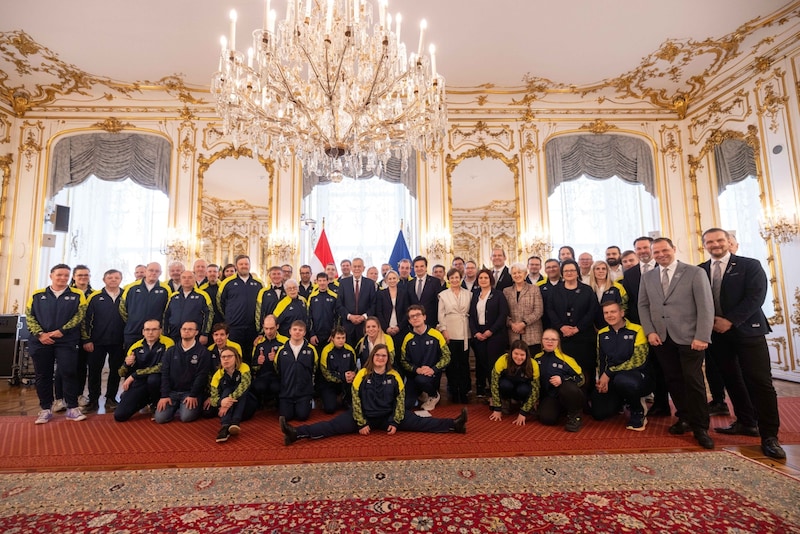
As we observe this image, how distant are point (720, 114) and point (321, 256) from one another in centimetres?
693

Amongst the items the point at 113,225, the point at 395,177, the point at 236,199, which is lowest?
the point at 113,225

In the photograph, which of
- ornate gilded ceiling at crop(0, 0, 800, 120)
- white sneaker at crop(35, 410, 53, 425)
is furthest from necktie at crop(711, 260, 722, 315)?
white sneaker at crop(35, 410, 53, 425)

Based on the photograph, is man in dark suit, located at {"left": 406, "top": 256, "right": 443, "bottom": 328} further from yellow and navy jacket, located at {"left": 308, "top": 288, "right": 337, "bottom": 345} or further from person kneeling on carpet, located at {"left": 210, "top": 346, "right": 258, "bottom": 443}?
person kneeling on carpet, located at {"left": 210, "top": 346, "right": 258, "bottom": 443}

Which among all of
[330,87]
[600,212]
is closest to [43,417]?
[330,87]

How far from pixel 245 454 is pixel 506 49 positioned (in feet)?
19.9

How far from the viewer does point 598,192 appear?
7.41 m

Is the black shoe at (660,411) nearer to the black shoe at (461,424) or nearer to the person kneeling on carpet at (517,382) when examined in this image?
the person kneeling on carpet at (517,382)

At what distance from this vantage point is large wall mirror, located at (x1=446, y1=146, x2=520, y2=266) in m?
7.18

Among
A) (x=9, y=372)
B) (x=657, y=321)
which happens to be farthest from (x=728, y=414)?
(x=9, y=372)

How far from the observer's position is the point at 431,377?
3.78 meters

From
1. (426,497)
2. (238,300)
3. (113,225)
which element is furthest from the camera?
(113,225)

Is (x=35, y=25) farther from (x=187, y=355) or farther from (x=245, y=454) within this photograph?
(x=245, y=454)

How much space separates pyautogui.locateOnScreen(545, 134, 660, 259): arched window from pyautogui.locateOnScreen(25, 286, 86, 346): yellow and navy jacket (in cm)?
673

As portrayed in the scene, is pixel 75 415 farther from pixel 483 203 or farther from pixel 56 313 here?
pixel 483 203
